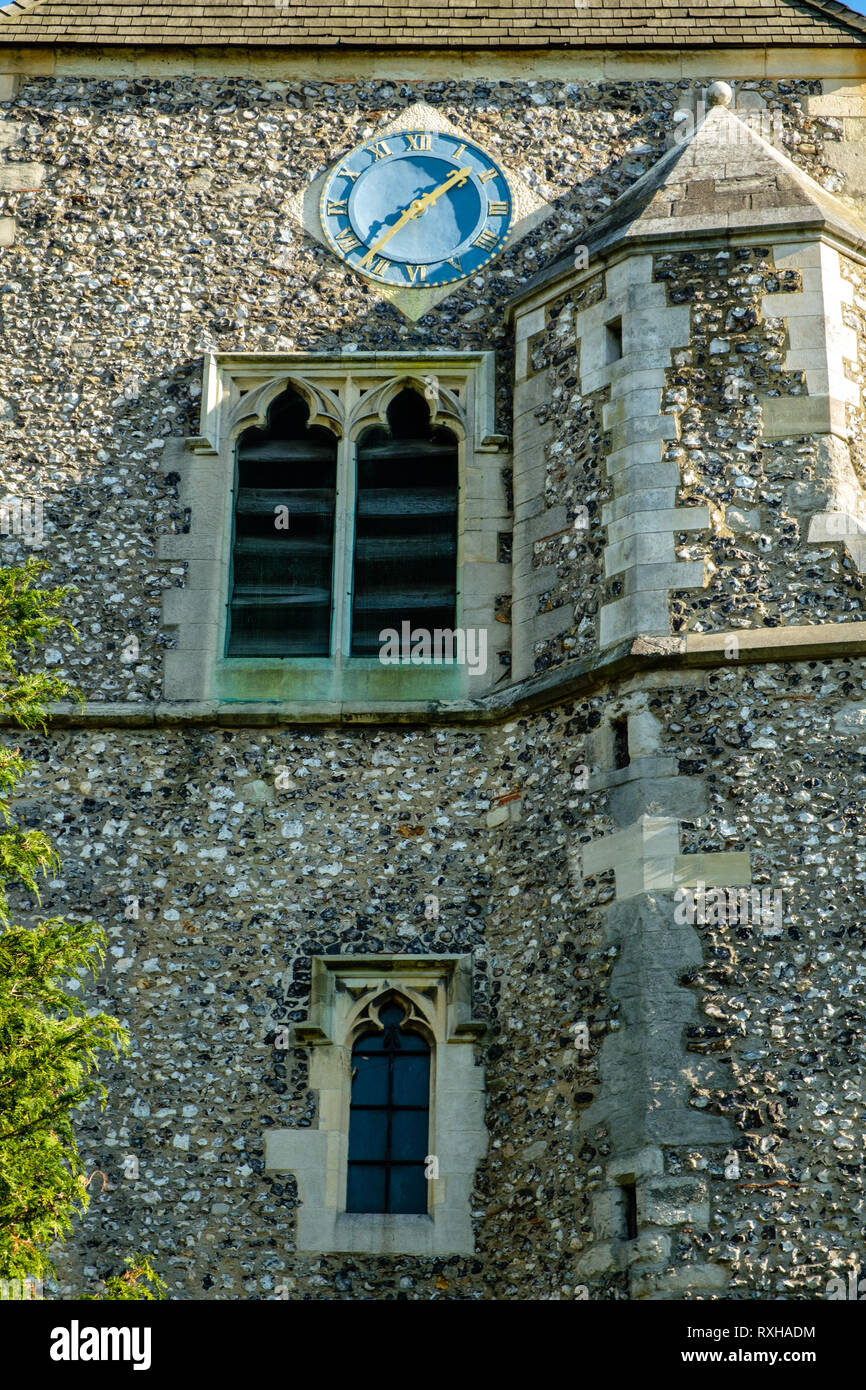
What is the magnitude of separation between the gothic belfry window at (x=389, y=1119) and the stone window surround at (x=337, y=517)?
6.94 feet

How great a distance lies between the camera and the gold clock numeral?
52.3ft

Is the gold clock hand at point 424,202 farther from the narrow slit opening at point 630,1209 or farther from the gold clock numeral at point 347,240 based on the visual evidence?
the narrow slit opening at point 630,1209

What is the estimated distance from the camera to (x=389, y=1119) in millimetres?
13297

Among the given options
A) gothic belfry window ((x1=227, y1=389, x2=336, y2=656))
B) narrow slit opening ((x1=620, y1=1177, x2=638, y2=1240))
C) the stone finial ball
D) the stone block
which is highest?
the stone finial ball

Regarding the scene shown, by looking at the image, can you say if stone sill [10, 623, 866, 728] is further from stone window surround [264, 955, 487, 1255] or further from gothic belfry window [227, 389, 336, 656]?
stone window surround [264, 955, 487, 1255]

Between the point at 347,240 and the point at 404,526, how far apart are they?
215 cm

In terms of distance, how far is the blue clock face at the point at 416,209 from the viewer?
15.9 m

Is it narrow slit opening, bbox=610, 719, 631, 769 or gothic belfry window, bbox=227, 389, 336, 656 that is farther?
gothic belfry window, bbox=227, 389, 336, 656

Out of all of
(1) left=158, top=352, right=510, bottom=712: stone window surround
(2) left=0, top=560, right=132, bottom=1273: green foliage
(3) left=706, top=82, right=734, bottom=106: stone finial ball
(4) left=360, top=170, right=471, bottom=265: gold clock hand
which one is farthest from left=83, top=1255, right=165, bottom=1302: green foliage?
(3) left=706, top=82, right=734, bottom=106: stone finial ball

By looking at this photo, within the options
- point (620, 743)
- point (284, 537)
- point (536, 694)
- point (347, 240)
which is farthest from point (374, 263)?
point (620, 743)

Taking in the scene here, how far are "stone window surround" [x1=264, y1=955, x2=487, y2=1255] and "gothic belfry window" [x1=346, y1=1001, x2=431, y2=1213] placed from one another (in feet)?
0.26

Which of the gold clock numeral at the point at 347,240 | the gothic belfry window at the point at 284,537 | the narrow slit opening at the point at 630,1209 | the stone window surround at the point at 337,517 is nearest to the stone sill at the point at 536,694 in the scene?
the stone window surround at the point at 337,517

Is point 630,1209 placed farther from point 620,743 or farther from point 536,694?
point 536,694

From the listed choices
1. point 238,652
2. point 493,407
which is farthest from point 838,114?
point 238,652
